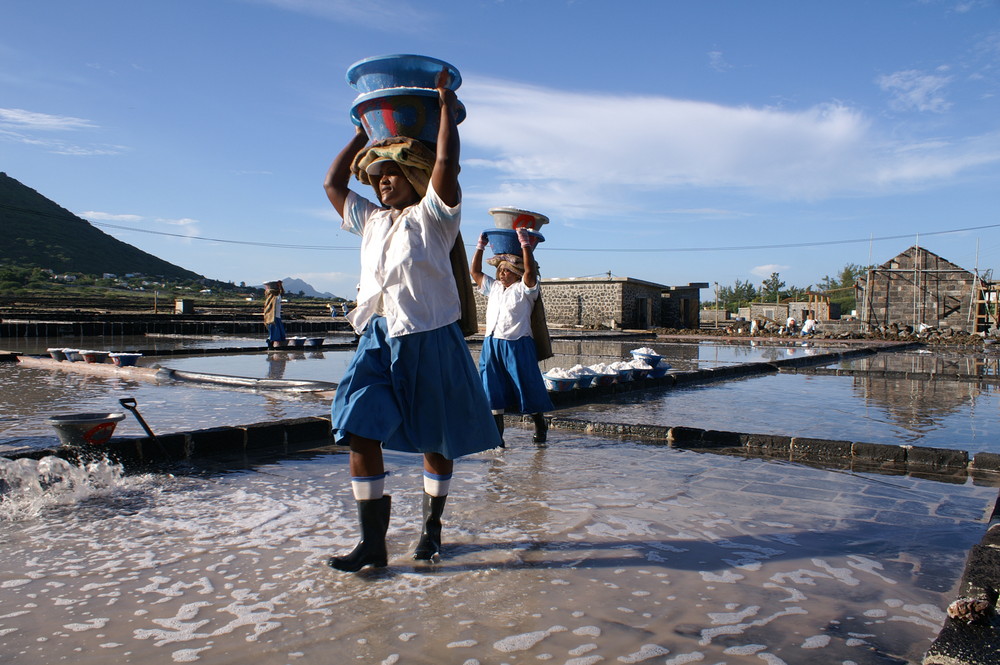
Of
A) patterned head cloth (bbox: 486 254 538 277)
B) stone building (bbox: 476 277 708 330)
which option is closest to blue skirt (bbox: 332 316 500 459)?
patterned head cloth (bbox: 486 254 538 277)

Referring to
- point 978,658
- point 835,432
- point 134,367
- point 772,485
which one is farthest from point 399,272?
point 134,367

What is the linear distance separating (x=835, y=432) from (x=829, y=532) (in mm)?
3417

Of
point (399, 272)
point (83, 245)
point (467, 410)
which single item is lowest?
point (467, 410)

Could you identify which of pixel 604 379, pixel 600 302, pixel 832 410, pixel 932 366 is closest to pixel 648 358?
pixel 604 379

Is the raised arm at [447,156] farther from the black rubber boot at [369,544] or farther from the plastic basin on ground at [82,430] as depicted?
the plastic basin on ground at [82,430]

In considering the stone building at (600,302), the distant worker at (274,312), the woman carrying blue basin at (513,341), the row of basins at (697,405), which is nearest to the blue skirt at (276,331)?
the distant worker at (274,312)

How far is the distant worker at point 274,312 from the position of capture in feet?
54.2

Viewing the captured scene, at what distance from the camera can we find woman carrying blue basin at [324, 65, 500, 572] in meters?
2.85

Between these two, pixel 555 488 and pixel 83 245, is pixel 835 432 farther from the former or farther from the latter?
pixel 83 245

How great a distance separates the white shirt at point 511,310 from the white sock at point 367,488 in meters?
2.79

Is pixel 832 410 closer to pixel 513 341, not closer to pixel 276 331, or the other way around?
pixel 513 341

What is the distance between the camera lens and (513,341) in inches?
219

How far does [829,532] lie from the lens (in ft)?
11.0

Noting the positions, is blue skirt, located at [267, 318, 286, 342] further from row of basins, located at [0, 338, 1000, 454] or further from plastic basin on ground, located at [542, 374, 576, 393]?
plastic basin on ground, located at [542, 374, 576, 393]
